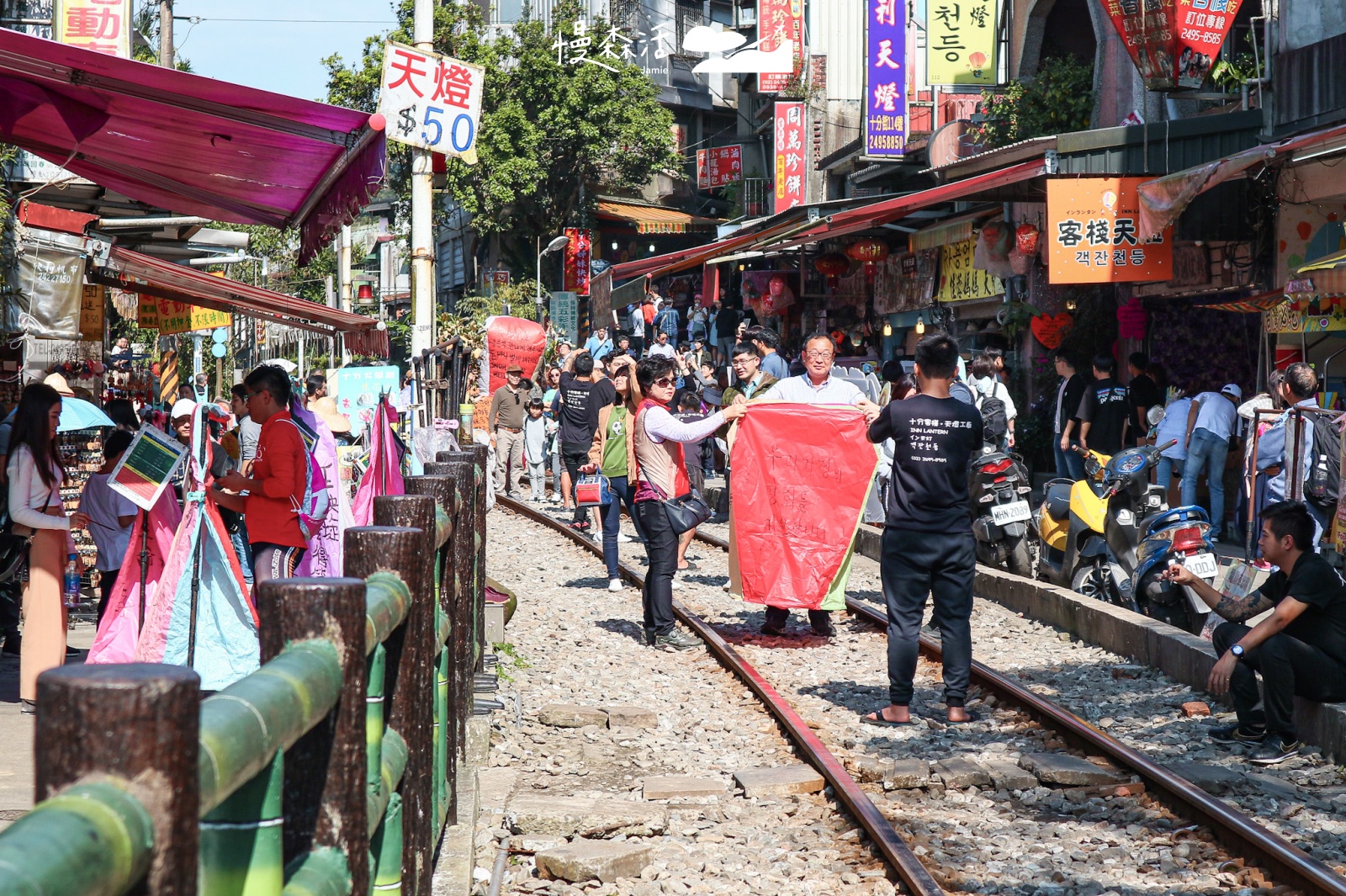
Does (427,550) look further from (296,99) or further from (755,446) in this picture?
(755,446)

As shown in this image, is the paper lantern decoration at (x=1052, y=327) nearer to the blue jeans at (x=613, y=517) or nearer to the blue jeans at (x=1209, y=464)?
the blue jeans at (x=1209, y=464)

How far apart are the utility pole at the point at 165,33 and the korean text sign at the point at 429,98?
754 centimetres

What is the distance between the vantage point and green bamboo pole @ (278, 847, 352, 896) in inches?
81.4

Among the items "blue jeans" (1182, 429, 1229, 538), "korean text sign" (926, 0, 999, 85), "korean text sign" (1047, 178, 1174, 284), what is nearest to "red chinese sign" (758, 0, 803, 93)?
"korean text sign" (926, 0, 999, 85)

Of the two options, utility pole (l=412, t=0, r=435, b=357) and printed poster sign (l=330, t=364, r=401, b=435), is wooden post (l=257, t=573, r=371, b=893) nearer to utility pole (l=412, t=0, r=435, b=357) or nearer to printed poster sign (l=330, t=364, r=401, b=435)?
printed poster sign (l=330, t=364, r=401, b=435)

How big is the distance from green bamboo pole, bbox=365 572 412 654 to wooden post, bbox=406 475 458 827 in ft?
3.85

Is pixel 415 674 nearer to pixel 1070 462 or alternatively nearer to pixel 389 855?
pixel 389 855

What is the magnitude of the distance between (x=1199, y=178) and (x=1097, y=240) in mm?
1923

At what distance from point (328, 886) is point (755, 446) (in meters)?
7.72

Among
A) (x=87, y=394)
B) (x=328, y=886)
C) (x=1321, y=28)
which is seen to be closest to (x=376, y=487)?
(x=328, y=886)

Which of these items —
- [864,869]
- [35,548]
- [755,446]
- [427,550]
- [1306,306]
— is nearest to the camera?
[427,550]

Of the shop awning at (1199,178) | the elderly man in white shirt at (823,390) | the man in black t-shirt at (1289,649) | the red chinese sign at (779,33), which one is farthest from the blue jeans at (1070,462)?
the red chinese sign at (779,33)

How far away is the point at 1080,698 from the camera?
8328mm

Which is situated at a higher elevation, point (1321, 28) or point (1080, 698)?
point (1321, 28)
